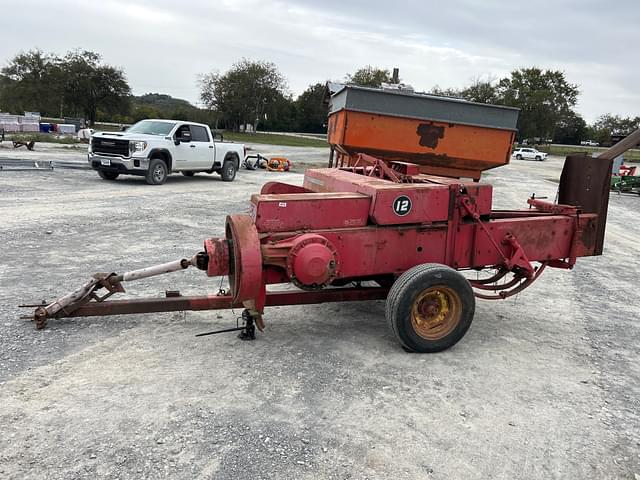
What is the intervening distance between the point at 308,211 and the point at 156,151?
38.8ft

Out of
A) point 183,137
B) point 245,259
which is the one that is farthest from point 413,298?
point 183,137

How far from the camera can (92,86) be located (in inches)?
1859

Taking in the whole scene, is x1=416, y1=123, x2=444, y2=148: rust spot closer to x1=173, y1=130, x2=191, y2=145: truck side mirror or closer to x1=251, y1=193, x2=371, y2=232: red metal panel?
x1=251, y1=193, x2=371, y2=232: red metal panel

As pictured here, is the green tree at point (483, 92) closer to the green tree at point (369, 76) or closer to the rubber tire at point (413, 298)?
the green tree at point (369, 76)

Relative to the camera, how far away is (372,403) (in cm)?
390

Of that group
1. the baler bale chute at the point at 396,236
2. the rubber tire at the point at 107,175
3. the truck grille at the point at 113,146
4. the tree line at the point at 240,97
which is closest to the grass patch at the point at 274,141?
the tree line at the point at 240,97

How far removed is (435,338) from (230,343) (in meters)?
1.76

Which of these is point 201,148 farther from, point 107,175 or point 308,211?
→ point 308,211

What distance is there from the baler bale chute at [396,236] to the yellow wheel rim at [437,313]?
1cm

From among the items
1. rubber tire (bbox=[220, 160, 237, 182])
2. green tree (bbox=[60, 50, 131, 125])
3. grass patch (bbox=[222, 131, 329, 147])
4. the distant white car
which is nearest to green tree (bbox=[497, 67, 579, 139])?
the distant white car

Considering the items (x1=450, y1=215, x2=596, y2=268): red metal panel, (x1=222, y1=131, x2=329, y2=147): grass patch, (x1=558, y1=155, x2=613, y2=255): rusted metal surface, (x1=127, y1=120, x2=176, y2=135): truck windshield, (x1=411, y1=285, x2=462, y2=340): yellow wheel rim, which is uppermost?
(x1=222, y1=131, x2=329, y2=147): grass patch

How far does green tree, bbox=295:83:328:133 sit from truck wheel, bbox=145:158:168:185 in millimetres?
63200

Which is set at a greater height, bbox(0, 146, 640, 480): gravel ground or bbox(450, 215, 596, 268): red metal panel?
bbox(450, 215, 596, 268): red metal panel

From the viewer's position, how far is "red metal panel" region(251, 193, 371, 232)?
178 inches
